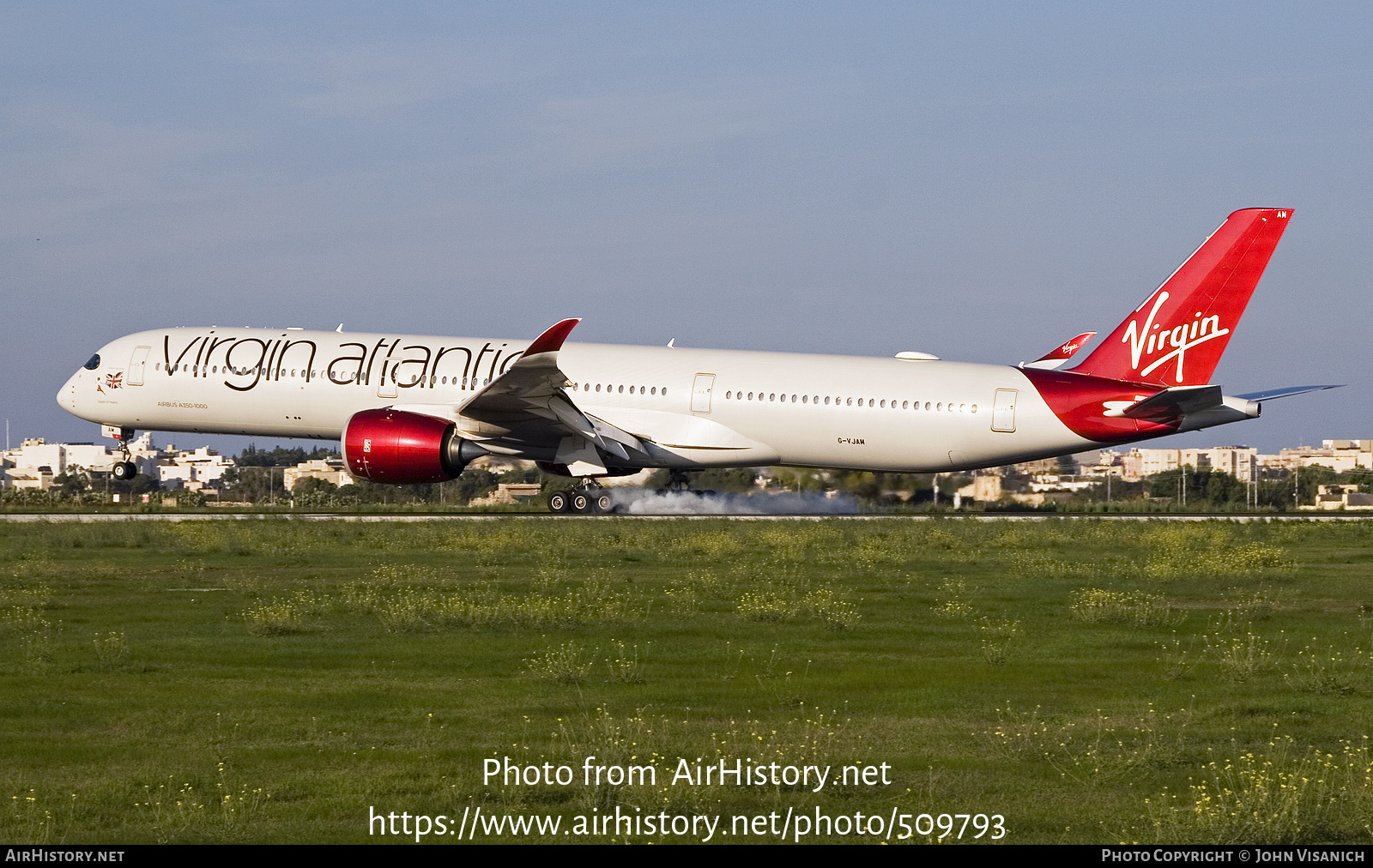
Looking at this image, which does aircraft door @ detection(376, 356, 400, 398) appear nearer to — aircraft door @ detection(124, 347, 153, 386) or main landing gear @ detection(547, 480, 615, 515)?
main landing gear @ detection(547, 480, 615, 515)

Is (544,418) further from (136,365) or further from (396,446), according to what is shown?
(136,365)

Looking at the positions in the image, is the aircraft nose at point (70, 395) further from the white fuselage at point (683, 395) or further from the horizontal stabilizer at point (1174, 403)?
the horizontal stabilizer at point (1174, 403)

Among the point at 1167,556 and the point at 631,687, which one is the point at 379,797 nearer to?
the point at 631,687

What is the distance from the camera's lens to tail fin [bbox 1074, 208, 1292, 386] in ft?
124

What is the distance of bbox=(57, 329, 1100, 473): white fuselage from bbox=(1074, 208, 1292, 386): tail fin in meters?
2.69

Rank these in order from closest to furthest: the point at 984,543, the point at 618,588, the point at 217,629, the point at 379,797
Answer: the point at 379,797 → the point at 217,629 → the point at 618,588 → the point at 984,543

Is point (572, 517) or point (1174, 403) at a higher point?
point (1174, 403)

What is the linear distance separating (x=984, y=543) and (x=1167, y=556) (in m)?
4.99

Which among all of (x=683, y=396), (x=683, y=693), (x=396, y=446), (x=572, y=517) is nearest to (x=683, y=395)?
(x=683, y=396)

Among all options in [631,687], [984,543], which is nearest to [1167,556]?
[984,543]

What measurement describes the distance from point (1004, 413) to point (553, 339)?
11.8 m

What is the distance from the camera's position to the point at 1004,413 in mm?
39562

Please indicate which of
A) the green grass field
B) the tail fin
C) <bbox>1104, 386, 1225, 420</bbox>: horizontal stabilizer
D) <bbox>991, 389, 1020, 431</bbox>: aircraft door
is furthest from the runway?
the green grass field
